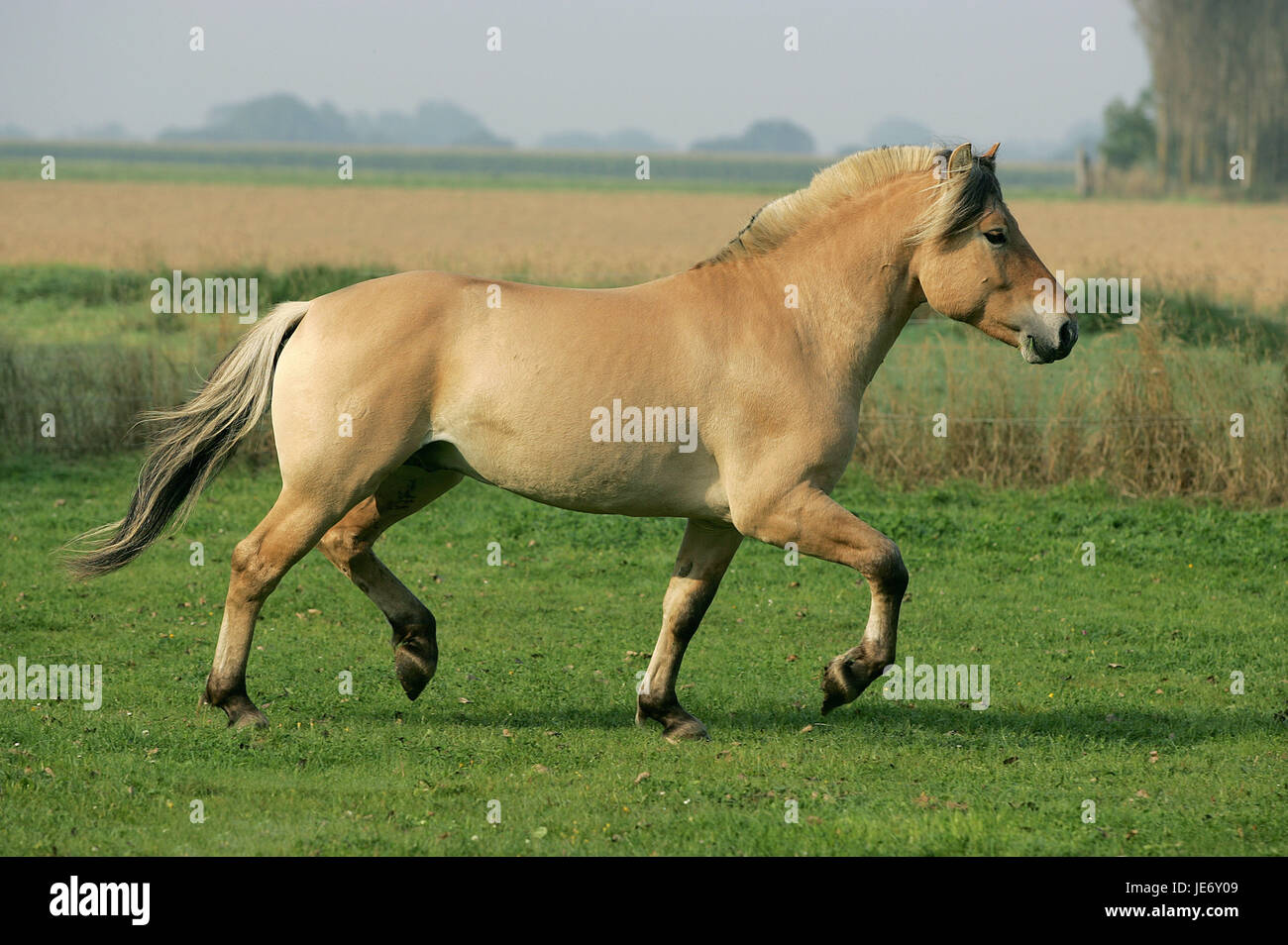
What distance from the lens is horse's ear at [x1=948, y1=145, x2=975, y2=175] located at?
5889 millimetres

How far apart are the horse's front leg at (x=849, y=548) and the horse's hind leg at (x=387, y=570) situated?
1.69 metres

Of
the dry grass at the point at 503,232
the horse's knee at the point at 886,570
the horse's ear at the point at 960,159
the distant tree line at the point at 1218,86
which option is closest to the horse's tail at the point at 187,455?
the horse's knee at the point at 886,570

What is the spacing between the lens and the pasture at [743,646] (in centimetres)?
521

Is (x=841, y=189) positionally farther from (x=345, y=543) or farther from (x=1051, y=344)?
(x=345, y=543)

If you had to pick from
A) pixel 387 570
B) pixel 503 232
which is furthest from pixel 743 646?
pixel 503 232

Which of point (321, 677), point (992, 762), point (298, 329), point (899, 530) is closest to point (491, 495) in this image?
point (899, 530)

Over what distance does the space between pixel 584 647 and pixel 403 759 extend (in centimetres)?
226

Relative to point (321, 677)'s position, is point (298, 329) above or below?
above

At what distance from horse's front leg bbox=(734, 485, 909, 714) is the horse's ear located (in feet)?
5.05

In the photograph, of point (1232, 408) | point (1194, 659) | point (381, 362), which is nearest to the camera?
point (381, 362)

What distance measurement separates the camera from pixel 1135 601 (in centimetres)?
911

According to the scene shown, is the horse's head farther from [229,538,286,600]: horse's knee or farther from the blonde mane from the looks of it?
[229,538,286,600]: horse's knee

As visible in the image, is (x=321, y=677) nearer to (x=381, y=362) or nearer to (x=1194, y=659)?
(x=381, y=362)

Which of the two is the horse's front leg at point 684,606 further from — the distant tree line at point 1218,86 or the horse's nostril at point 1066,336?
the distant tree line at point 1218,86
